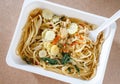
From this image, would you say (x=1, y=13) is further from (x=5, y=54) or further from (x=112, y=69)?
(x=112, y=69)

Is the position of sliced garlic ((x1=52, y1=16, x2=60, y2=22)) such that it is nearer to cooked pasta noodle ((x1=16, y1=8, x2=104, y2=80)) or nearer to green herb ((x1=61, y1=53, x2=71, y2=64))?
cooked pasta noodle ((x1=16, y1=8, x2=104, y2=80))

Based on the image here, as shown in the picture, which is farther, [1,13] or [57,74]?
[1,13]

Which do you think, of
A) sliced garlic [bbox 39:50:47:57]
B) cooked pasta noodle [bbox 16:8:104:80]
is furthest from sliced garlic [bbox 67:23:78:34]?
sliced garlic [bbox 39:50:47:57]

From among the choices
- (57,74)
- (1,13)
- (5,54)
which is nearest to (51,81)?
(57,74)

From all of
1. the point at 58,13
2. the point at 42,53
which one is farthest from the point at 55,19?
the point at 42,53

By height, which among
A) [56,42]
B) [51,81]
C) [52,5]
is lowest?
[51,81]

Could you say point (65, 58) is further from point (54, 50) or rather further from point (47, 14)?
point (47, 14)
